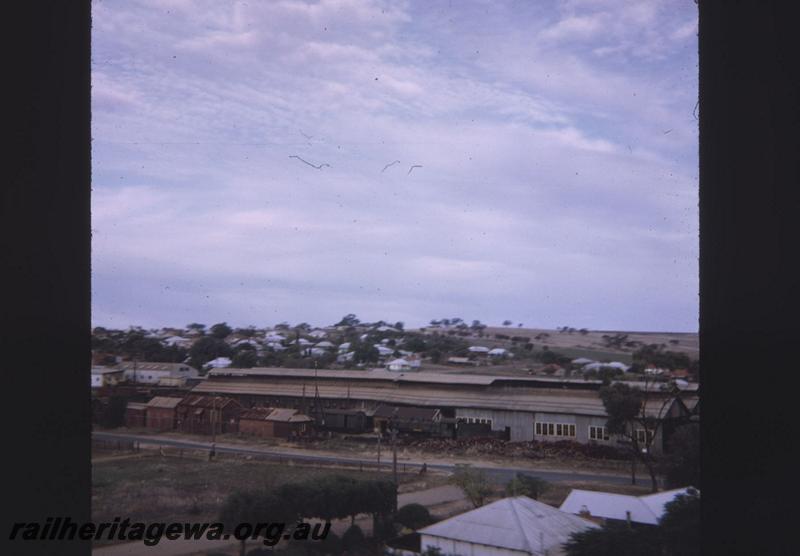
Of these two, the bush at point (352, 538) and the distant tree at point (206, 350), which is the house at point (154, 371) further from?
the bush at point (352, 538)

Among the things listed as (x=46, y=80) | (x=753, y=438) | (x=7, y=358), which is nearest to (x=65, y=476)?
(x=7, y=358)

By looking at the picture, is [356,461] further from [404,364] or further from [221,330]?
[221,330]

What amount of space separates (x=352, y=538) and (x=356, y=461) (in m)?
0.32

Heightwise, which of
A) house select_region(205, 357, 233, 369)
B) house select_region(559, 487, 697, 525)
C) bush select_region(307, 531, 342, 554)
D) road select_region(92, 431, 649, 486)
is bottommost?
bush select_region(307, 531, 342, 554)

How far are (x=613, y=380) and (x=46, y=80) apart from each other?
1.66m

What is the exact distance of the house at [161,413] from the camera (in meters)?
2.01

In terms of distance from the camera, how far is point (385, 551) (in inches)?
Result: 57.9


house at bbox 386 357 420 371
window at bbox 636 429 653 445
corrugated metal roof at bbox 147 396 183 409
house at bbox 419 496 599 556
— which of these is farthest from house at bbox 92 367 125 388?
window at bbox 636 429 653 445

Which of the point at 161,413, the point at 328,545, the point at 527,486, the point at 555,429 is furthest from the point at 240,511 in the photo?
the point at 555,429

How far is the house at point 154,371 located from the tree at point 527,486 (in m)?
1.09

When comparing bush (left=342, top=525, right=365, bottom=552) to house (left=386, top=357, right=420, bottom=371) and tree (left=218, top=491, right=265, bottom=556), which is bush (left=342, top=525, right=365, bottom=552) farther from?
house (left=386, top=357, right=420, bottom=371)

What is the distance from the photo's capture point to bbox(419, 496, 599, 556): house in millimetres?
1275

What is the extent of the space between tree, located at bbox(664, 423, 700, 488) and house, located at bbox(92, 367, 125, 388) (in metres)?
1.59

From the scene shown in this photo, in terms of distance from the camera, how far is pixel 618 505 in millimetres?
1546
